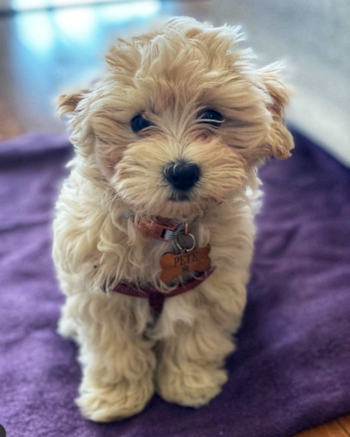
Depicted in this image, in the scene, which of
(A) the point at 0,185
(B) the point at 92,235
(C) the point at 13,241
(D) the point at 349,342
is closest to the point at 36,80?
(A) the point at 0,185

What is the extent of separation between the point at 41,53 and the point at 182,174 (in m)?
2.29

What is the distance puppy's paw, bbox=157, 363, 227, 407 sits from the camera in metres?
1.13

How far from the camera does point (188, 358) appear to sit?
1157mm

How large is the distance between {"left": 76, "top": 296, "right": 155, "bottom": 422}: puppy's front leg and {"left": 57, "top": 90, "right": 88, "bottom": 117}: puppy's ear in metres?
0.42

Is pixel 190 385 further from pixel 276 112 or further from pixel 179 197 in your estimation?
pixel 276 112

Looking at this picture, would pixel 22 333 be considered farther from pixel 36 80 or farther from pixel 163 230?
pixel 36 80

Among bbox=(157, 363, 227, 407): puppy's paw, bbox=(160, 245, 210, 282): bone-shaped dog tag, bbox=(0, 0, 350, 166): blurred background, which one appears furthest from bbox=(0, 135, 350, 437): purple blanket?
bbox=(160, 245, 210, 282): bone-shaped dog tag

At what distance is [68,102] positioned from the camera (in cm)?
89

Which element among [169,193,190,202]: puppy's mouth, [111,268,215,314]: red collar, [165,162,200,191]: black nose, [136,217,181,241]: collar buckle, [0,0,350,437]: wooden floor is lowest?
[0,0,350,437]: wooden floor

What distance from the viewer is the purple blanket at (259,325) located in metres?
1.11

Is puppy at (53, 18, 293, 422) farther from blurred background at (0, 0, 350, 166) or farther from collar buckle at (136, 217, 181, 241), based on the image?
blurred background at (0, 0, 350, 166)

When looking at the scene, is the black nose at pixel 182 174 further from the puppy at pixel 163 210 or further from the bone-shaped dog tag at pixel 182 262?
the bone-shaped dog tag at pixel 182 262

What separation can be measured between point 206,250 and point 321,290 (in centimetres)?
56

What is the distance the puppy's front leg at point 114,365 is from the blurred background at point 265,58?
51 cm
